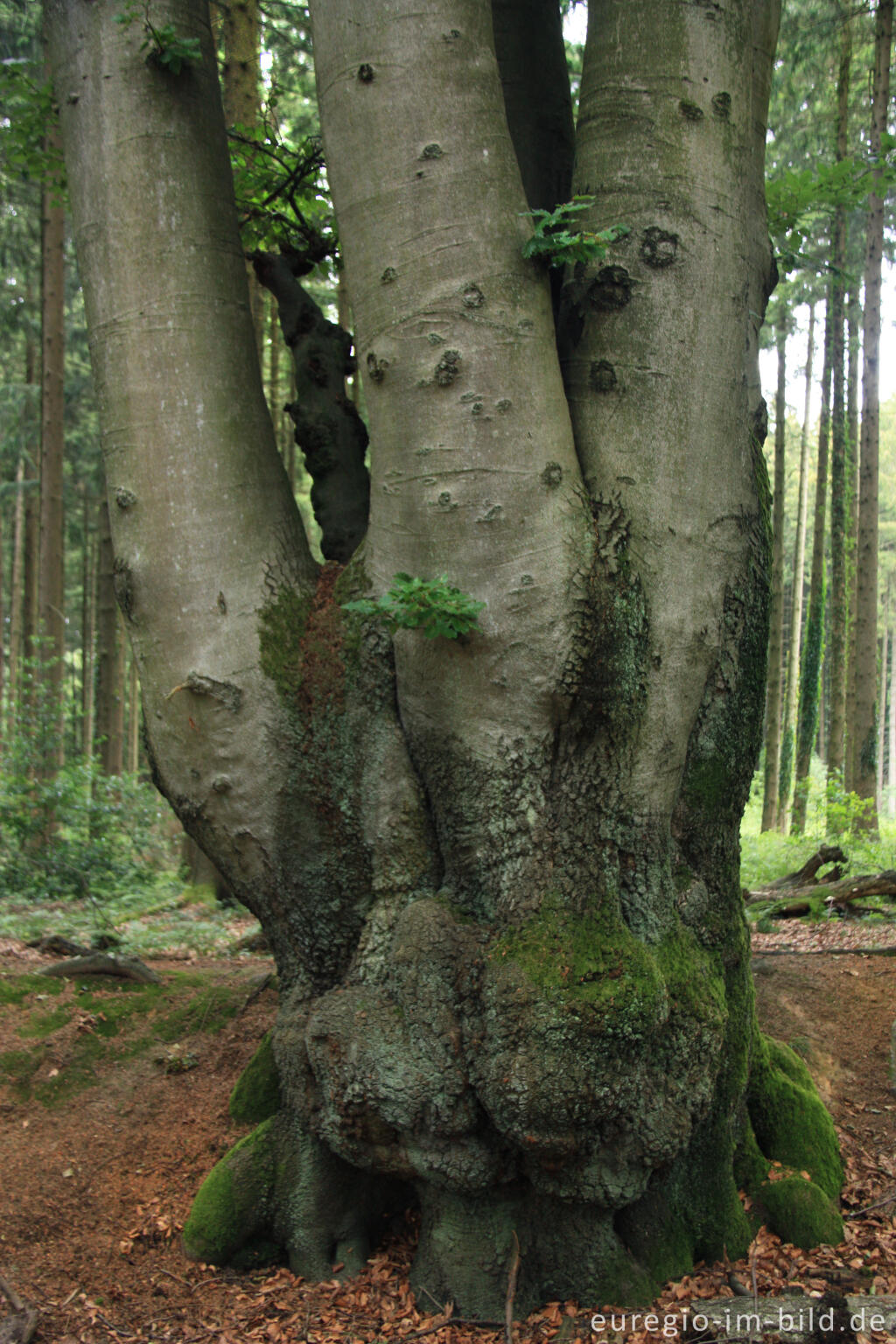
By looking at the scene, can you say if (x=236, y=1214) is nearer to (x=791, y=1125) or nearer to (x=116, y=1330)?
(x=116, y=1330)

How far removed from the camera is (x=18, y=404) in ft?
60.1

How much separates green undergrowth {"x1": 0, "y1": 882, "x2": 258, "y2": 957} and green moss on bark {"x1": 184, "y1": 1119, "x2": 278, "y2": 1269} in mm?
3077

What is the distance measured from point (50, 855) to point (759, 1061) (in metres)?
9.21

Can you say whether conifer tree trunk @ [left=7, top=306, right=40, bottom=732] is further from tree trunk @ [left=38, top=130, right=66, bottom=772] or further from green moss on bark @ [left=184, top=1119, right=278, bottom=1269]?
green moss on bark @ [left=184, top=1119, right=278, bottom=1269]

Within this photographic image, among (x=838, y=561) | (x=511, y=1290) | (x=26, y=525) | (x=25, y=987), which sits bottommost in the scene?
(x=511, y=1290)

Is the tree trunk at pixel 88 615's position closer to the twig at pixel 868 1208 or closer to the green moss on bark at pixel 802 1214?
the green moss on bark at pixel 802 1214

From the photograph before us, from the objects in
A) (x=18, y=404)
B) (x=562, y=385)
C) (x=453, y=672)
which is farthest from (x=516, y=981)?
(x=18, y=404)

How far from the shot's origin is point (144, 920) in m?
9.04

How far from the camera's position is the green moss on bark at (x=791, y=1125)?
347cm

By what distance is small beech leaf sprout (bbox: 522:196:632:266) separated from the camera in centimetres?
276

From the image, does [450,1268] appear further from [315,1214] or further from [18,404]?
[18,404]

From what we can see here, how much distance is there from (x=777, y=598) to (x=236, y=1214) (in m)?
15.2

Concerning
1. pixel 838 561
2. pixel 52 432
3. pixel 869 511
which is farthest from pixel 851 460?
pixel 52 432

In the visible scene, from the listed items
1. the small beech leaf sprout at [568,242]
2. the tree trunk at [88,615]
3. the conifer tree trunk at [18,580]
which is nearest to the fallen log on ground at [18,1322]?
the small beech leaf sprout at [568,242]
